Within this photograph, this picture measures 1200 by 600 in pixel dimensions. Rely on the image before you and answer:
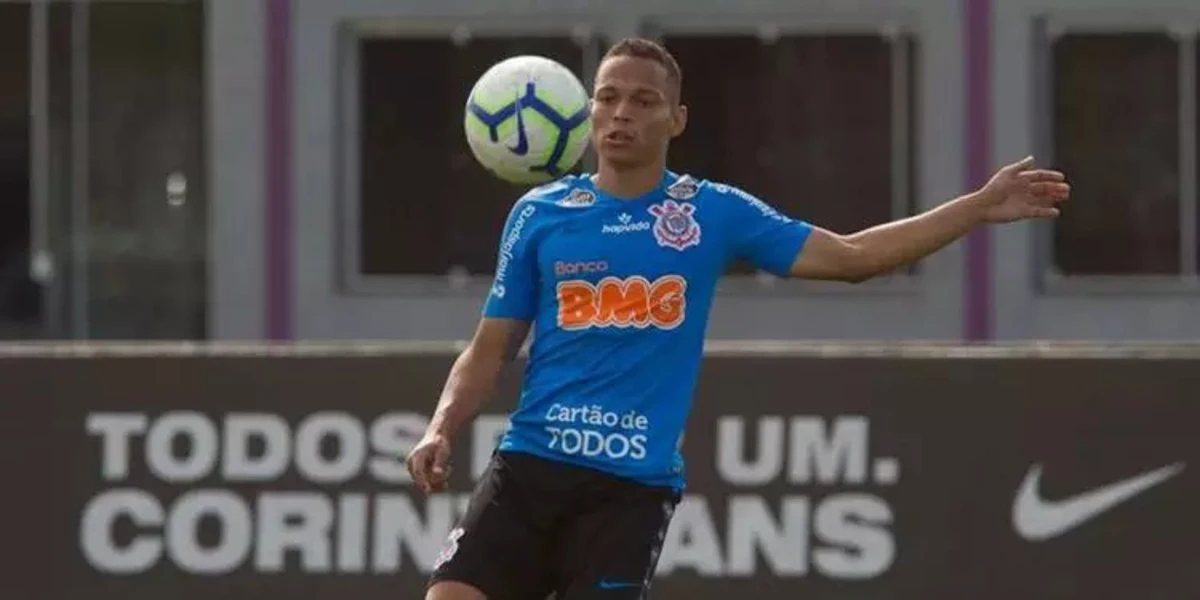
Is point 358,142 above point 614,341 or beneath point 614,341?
above

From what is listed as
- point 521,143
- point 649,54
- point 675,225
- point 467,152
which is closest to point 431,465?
point 675,225

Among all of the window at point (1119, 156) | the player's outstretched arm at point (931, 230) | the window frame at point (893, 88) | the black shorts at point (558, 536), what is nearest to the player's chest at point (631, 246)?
the player's outstretched arm at point (931, 230)

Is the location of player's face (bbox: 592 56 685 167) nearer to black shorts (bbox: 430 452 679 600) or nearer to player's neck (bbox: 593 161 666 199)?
player's neck (bbox: 593 161 666 199)

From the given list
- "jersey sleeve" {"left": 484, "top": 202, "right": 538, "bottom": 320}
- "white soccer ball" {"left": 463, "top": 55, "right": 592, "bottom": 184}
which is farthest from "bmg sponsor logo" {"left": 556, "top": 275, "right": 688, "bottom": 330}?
"white soccer ball" {"left": 463, "top": 55, "right": 592, "bottom": 184}

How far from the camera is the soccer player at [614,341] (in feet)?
20.2

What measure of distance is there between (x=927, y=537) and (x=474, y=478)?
1.68 meters

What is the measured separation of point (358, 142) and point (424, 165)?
404 millimetres

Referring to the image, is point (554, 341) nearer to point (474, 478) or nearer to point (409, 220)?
point (474, 478)

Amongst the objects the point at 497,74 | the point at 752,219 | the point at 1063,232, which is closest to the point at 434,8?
the point at 1063,232

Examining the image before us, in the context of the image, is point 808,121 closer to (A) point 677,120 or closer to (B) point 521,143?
(B) point 521,143

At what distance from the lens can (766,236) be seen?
630 cm

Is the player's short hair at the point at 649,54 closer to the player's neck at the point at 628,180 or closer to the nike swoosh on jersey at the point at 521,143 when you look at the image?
the player's neck at the point at 628,180

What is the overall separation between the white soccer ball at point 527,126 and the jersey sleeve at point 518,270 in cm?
105

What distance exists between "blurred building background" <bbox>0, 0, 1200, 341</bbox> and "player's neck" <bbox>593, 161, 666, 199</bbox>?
8646 mm
